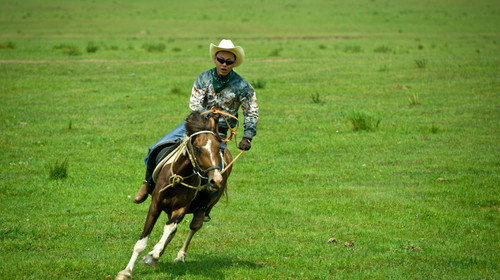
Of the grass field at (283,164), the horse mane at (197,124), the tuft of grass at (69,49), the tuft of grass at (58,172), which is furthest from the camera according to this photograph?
the tuft of grass at (69,49)

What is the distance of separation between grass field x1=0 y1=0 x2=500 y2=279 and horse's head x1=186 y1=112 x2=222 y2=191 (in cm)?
161

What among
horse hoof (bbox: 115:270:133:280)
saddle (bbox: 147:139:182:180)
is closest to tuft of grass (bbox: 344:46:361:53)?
saddle (bbox: 147:139:182:180)

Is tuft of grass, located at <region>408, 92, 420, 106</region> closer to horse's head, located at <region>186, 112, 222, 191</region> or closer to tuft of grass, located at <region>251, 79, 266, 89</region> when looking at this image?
tuft of grass, located at <region>251, 79, 266, 89</region>

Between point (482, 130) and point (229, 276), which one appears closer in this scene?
point (229, 276)

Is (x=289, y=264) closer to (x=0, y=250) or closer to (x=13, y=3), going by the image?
(x=0, y=250)

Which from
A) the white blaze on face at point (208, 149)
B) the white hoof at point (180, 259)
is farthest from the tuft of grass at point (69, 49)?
the white blaze on face at point (208, 149)

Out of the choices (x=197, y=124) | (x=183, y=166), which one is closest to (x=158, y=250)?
(x=183, y=166)

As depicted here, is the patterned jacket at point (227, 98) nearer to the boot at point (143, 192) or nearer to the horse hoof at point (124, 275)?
the boot at point (143, 192)

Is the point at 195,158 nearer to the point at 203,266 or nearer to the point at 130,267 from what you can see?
the point at 130,267

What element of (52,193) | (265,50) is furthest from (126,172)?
(265,50)

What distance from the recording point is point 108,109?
63.1 ft

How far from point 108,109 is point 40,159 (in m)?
5.66

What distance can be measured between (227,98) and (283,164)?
6.59m

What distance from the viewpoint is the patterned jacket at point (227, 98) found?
7.38 metres
